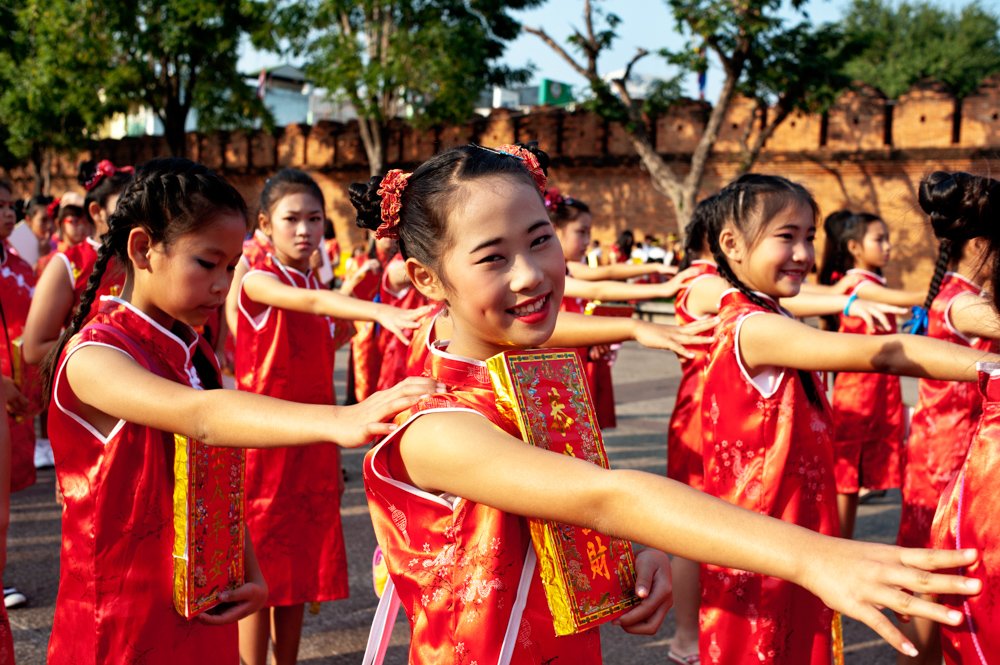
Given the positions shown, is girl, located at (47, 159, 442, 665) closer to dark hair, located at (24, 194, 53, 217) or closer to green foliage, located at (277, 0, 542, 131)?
dark hair, located at (24, 194, 53, 217)

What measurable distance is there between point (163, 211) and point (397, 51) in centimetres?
1981

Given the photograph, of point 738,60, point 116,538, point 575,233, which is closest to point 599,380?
point 575,233

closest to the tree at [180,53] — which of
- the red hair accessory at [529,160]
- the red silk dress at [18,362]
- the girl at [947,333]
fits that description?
the red silk dress at [18,362]

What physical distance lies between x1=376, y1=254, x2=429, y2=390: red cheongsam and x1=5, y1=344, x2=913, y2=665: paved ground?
76cm

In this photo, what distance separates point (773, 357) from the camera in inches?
109

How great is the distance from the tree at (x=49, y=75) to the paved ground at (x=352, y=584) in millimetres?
19783

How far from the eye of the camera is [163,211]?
94.8 inches

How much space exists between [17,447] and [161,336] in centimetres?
287

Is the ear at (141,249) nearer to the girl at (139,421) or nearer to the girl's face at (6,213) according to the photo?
the girl at (139,421)

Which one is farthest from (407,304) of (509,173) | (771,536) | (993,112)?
(993,112)

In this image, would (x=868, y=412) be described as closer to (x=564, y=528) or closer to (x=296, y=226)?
(x=296, y=226)

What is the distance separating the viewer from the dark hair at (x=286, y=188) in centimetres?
421

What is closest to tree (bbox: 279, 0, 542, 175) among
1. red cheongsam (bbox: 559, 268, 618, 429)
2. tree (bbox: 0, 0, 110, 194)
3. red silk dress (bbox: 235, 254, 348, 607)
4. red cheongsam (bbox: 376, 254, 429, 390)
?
tree (bbox: 0, 0, 110, 194)

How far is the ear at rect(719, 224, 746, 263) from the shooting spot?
3.17m
